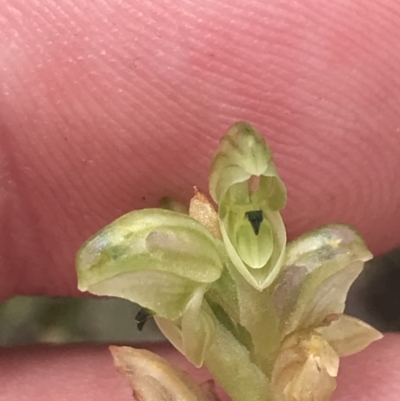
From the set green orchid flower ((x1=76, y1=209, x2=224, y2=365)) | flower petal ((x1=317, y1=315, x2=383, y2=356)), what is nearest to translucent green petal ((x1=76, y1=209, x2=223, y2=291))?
green orchid flower ((x1=76, y1=209, x2=224, y2=365))

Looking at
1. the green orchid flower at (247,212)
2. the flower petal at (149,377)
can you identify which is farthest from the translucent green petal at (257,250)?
the flower petal at (149,377)

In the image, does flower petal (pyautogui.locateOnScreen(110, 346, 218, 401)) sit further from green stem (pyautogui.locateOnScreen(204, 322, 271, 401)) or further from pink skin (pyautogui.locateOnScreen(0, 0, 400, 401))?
pink skin (pyautogui.locateOnScreen(0, 0, 400, 401))

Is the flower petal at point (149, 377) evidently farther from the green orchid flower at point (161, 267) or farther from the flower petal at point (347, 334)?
the flower petal at point (347, 334)

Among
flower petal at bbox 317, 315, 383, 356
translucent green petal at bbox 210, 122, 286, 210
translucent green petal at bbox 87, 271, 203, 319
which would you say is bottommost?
flower petal at bbox 317, 315, 383, 356

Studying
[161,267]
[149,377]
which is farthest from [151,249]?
[149,377]

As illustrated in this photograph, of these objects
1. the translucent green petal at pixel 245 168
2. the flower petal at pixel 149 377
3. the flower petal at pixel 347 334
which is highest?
the translucent green petal at pixel 245 168

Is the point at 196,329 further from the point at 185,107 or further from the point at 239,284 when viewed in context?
the point at 185,107

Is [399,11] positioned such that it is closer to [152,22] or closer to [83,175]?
[152,22]
